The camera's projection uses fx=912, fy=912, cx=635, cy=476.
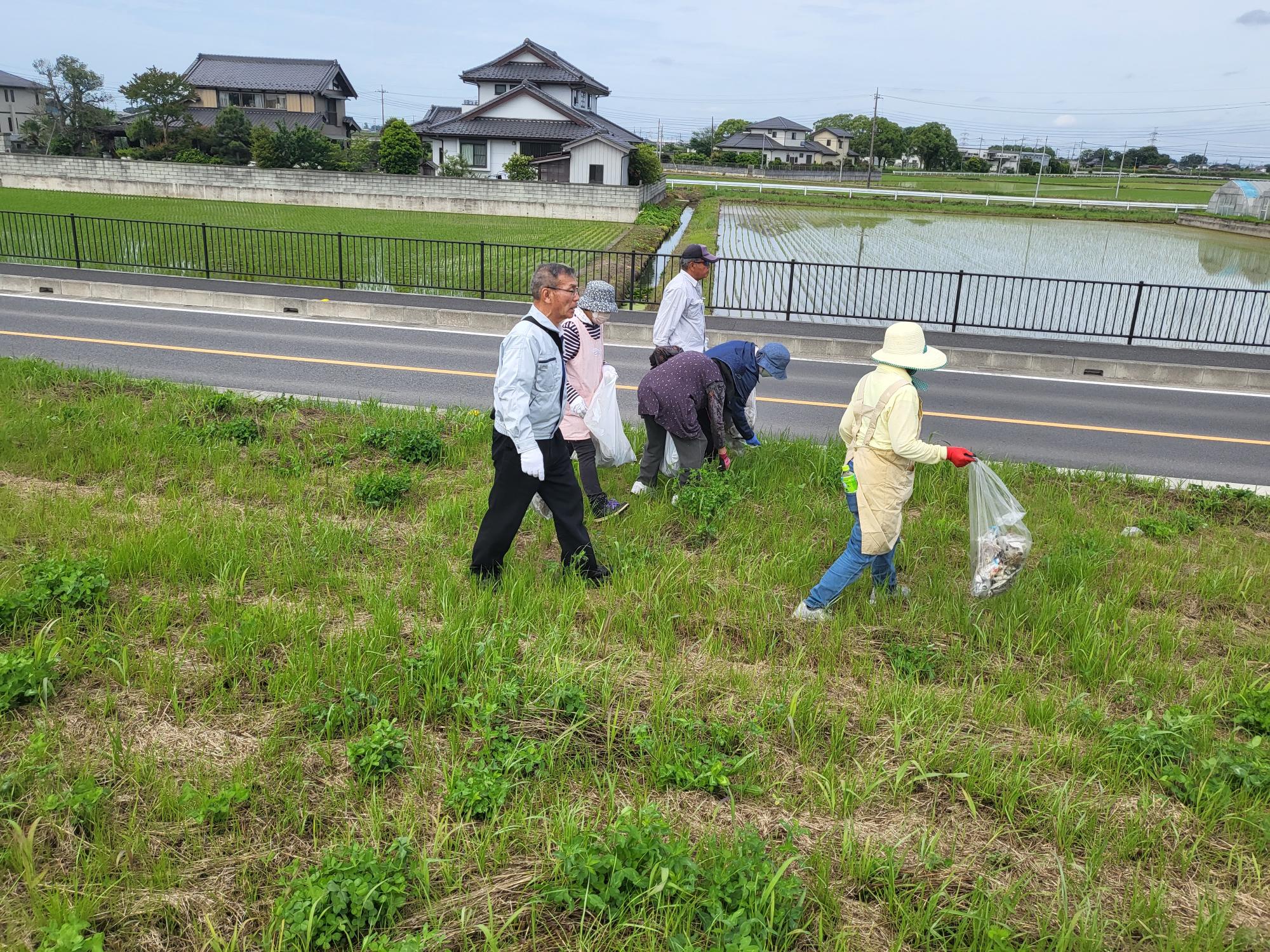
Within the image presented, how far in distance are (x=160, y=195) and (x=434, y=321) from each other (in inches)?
1136

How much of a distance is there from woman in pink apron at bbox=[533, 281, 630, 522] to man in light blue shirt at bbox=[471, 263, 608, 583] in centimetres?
99

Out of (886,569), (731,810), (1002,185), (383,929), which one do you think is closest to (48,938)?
(383,929)

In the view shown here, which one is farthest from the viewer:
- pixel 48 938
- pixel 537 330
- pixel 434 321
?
pixel 434 321

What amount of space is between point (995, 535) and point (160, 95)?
51.8 m

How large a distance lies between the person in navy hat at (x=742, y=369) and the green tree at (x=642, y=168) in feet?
139

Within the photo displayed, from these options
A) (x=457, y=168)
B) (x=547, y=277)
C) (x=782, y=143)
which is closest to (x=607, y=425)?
(x=547, y=277)

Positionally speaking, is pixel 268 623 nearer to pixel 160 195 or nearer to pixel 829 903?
pixel 829 903

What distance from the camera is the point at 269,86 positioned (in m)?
59.2

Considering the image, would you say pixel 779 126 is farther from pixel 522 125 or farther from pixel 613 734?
pixel 613 734

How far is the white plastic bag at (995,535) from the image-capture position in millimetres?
4852

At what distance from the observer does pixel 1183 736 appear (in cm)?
392

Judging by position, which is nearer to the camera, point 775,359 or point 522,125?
point 775,359

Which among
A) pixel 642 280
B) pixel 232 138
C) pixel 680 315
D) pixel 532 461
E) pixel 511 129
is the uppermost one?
pixel 511 129

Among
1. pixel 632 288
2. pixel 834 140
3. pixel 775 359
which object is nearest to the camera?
pixel 775 359
